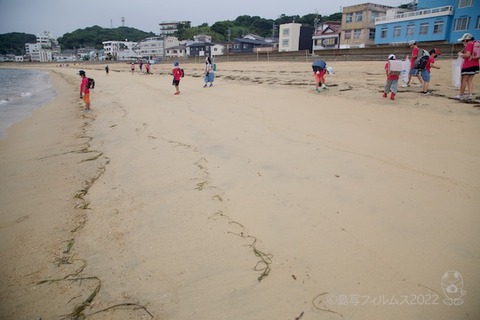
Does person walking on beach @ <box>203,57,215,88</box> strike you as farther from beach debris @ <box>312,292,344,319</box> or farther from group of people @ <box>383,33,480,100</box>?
beach debris @ <box>312,292,344,319</box>

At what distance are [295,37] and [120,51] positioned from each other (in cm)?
6616

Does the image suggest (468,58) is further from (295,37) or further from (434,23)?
(295,37)

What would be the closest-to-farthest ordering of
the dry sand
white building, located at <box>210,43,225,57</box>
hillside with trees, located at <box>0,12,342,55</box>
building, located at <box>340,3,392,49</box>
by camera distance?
the dry sand, building, located at <box>340,3,392,49</box>, white building, located at <box>210,43,225,57</box>, hillside with trees, located at <box>0,12,342,55</box>

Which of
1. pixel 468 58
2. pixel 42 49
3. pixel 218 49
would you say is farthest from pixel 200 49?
pixel 42 49

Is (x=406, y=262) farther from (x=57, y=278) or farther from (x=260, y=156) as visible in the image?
(x=57, y=278)

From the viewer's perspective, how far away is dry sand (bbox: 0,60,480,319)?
1.91 m

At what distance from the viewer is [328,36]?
43469 mm

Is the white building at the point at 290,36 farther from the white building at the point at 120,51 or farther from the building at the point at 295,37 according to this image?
the white building at the point at 120,51

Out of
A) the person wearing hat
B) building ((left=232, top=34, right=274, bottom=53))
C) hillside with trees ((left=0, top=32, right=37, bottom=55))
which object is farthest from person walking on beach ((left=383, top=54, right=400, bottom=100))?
hillside with trees ((left=0, top=32, right=37, bottom=55))

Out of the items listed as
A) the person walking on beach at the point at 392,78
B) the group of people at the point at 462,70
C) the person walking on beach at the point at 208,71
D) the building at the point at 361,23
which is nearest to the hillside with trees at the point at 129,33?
the building at the point at 361,23

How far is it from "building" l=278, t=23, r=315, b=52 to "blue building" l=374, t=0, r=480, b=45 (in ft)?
51.0

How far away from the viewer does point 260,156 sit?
4.23 meters

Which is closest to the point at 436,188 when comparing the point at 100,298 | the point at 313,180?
the point at 313,180

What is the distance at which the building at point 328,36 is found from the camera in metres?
42.5
